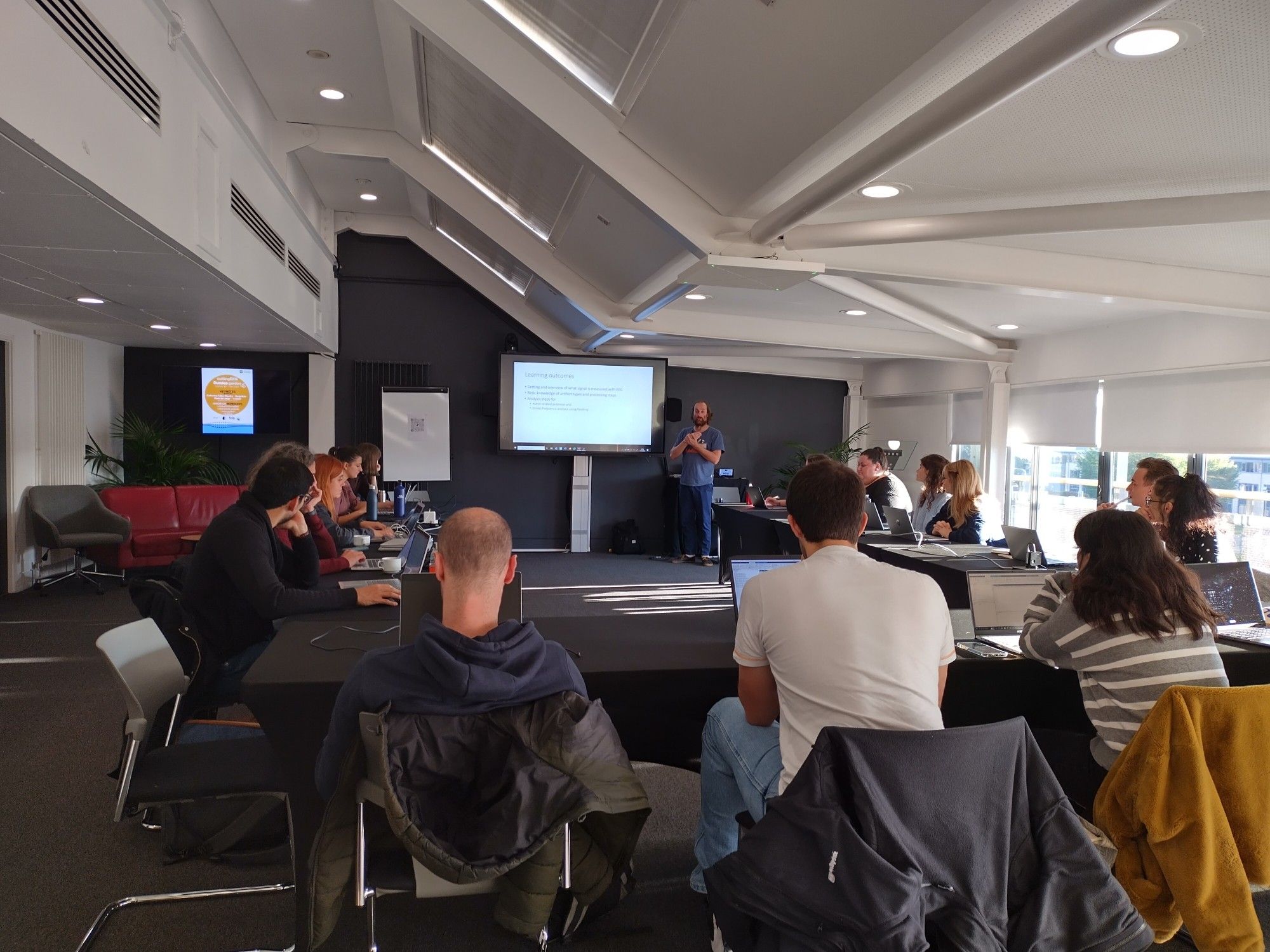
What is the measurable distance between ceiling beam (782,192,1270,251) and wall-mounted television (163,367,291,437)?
6.98 metres

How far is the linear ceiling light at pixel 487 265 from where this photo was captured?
29.3 ft

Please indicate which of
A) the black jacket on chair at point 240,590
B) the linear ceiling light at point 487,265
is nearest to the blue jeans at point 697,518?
the linear ceiling light at point 487,265

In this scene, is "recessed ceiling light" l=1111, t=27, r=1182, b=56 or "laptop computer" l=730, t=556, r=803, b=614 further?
"laptop computer" l=730, t=556, r=803, b=614

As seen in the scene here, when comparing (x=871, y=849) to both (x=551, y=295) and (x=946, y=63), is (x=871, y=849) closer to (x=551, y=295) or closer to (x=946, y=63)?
(x=946, y=63)

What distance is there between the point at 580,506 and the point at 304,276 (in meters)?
4.18

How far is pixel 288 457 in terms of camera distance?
322 centimetres

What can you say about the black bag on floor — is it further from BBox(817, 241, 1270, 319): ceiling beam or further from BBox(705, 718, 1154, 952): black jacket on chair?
BBox(705, 718, 1154, 952): black jacket on chair

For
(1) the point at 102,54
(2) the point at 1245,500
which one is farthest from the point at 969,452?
(1) the point at 102,54

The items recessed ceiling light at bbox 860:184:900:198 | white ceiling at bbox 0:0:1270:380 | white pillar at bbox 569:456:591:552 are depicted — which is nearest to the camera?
white ceiling at bbox 0:0:1270:380

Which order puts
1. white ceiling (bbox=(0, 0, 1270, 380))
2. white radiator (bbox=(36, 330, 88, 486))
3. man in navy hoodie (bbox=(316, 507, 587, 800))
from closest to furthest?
man in navy hoodie (bbox=(316, 507, 587, 800)) → white ceiling (bbox=(0, 0, 1270, 380)) → white radiator (bbox=(36, 330, 88, 486))

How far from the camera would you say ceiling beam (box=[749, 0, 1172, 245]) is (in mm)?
1947

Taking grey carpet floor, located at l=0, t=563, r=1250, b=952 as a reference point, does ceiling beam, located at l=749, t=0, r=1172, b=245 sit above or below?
above

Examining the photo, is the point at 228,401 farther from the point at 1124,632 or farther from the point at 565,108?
the point at 1124,632

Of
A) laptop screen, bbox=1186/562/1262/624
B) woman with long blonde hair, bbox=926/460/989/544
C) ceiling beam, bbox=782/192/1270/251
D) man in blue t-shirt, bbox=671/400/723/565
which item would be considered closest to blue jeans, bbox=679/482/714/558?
man in blue t-shirt, bbox=671/400/723/565
